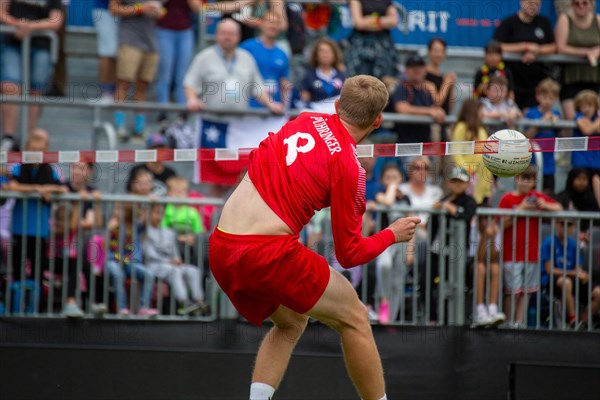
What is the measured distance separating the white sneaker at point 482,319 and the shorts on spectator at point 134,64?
4534mm

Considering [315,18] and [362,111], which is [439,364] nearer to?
[362,111]

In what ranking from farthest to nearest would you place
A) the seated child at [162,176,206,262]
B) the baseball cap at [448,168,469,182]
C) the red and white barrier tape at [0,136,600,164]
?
1. the baseball cap at [448,168,469,182]
2. the seated child at [162,176,206,262]
3. the red and white barrier tape at [0,136,600,164]

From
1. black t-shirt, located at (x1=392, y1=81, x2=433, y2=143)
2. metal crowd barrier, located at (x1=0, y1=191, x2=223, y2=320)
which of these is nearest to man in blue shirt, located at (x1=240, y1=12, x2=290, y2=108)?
black t-shirt, located at (x1=392, y1=81, x2=433, y2=143)

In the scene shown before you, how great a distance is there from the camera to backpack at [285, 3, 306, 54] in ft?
38.5

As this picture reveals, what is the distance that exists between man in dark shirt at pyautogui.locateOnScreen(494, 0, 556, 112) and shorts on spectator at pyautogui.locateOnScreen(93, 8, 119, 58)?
13.5 ft

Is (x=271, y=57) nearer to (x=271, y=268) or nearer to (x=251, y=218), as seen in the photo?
(x=251, y=218)

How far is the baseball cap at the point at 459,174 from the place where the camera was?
922 centimetres

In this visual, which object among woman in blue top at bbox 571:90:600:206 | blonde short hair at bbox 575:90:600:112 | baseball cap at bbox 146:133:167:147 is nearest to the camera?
woman in blue top at bbox 571:90:600:206

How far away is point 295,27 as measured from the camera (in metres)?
11.8

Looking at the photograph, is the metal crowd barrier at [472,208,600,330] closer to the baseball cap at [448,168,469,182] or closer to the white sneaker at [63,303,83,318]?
the baseball cap at [448,168,469,182]

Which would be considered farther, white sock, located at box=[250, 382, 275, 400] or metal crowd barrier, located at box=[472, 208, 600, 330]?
metal crowd barrier, located at box=[472, 208, 600, 330]

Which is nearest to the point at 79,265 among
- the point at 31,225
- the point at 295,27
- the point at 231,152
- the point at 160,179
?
the point at 31,225

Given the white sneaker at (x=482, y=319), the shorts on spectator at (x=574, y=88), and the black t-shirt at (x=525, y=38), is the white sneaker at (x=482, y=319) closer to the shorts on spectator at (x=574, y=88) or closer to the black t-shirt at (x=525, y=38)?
the black t-shirt at (x=525, y=38)

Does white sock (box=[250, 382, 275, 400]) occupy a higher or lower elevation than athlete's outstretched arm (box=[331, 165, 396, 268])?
lower
